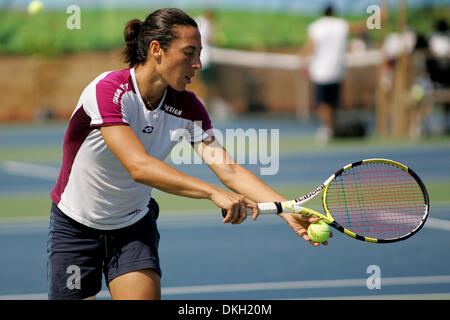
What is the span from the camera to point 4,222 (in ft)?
26.2

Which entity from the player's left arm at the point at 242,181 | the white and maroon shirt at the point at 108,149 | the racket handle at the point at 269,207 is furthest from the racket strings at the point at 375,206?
the white and maroon shirt at the point at 108,149

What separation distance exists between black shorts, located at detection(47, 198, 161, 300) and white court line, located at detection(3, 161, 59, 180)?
7.33 metres

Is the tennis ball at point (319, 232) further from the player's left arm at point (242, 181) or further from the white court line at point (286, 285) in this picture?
the white court line at point (286, 285)

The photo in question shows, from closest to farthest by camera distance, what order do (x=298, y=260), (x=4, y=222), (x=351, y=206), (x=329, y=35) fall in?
(x=351, y=206)
(x=298, y=260)
(x=4, y=222)
(x=329, y=35)

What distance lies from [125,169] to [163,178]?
0.49 meters

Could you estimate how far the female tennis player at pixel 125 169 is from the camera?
376 centimetres

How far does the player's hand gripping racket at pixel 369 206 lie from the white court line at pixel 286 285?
0.35 m

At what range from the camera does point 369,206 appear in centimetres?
558

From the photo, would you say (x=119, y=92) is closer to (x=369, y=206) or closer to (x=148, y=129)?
(x=148, y=129)

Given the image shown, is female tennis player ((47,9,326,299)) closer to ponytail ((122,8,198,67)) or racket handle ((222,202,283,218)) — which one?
ponytail ((122,8,198,67))

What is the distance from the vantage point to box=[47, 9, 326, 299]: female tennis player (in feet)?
12.3

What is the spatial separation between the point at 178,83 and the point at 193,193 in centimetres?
60
